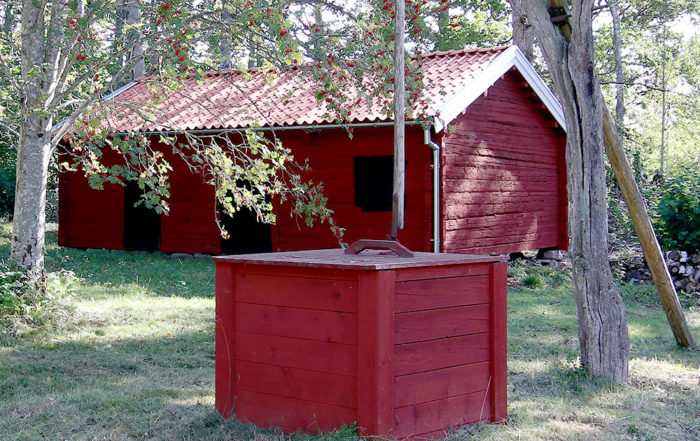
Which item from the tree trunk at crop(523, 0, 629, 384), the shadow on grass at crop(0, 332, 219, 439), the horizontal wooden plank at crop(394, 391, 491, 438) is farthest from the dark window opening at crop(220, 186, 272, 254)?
the horizontal wooden plank at crop(394, 391, 491, 438)

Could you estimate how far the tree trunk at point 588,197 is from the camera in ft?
20.3

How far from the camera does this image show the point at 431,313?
443 centimetres

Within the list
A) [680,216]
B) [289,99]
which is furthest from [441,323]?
[289,99]

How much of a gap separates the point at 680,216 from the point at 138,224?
10905 millimetres

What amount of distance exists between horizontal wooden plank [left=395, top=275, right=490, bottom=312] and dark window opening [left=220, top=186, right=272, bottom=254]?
412 inches

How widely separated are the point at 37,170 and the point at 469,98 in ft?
24.9

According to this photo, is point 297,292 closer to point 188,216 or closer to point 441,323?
point 441,323

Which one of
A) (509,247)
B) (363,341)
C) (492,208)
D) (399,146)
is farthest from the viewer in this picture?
(509,247)

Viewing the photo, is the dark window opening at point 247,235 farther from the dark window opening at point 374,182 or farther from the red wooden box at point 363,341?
the red wooden box at point 363,341

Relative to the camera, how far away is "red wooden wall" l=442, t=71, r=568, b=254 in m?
13.8

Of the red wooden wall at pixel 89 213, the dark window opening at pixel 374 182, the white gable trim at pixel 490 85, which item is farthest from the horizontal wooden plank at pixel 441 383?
the red wooden wall at pixel 89 213

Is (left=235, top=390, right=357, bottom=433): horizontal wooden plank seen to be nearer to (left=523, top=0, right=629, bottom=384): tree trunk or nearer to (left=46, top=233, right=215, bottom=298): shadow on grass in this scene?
(left=523, top=0, right=629, bottom=384): tree trunk

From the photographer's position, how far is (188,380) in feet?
20.5

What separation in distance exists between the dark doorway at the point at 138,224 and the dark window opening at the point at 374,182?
4955 mm
